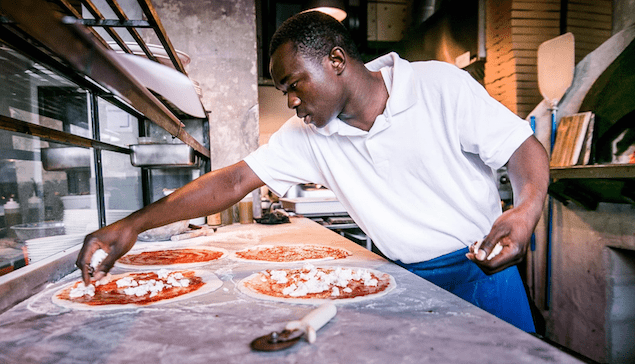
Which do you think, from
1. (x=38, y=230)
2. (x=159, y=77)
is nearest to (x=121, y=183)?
(x=38, y=230)

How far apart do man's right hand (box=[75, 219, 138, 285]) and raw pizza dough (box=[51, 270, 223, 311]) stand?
8 cm

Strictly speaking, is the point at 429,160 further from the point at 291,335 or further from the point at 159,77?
the point at 159,77

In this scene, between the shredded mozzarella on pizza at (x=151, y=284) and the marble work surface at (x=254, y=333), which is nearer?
the marble work surface at (x=254, y=333)

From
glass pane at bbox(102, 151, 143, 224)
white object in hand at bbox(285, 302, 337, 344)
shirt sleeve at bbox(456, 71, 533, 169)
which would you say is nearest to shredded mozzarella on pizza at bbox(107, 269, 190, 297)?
white object in hand at bbox(285, 302, 337, 344)

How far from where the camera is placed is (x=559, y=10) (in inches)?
154

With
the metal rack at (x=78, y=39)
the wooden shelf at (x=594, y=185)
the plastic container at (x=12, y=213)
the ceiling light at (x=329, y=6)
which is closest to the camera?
the metal rack at (x=78, y=39)

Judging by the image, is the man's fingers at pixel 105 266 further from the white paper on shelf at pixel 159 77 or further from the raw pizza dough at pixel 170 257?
the white paper on shelf at pixel 159 77

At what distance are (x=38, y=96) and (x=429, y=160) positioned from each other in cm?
214

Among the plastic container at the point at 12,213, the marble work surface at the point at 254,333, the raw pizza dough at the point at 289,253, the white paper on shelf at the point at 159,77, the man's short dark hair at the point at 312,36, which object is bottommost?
the raw pizza dough at the point at 289,253

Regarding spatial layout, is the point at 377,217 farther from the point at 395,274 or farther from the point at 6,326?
the point at 6,326

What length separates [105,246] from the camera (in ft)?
4.27

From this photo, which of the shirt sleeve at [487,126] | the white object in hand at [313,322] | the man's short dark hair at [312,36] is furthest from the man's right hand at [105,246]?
the shirt sleeve at [487,126]

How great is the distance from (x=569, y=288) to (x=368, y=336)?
3.23 meters

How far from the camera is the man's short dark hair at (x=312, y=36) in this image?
4.69ft
